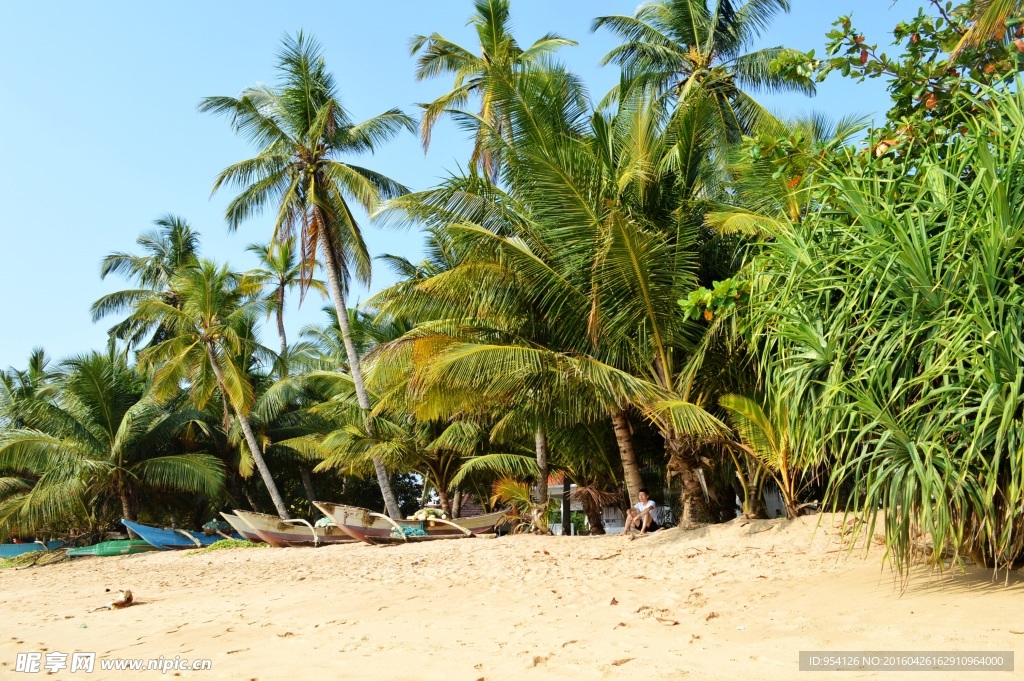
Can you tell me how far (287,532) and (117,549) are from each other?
601 cm

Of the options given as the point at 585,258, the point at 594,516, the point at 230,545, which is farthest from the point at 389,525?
the point at 585,258

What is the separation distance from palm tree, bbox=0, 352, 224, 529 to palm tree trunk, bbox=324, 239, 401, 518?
18.3 feet

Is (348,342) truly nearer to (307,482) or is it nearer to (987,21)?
(307,482)

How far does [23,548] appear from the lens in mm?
24500

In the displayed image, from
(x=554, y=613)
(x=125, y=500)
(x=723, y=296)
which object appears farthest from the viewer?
(x=125, y=500)

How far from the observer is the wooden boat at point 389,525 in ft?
51.8

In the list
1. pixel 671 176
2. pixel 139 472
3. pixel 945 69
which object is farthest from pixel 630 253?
pixel 139 472

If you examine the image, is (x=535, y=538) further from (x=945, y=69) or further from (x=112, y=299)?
(x=112, y=299)

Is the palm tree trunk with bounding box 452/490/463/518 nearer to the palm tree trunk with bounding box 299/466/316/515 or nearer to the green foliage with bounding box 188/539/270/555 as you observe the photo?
the palm tree trunk with bounding box 299/466/316/515

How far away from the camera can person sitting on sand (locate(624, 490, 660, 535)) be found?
40.3 feet

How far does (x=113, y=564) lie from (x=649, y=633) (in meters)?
15.4

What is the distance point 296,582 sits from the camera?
11.1 meters

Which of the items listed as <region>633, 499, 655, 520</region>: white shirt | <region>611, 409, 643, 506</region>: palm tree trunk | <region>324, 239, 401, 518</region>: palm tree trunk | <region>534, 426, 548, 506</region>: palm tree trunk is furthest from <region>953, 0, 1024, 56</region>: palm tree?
<region>324, 239, 401, 518</region>: palm tree trunk

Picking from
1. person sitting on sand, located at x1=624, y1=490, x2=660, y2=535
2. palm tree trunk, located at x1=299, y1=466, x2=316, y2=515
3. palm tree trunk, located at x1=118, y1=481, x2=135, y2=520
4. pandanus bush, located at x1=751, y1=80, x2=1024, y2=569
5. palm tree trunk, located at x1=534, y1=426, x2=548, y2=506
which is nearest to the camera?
pandanus bush, located at x1=751, y1=80, x2=1024, y2=569
